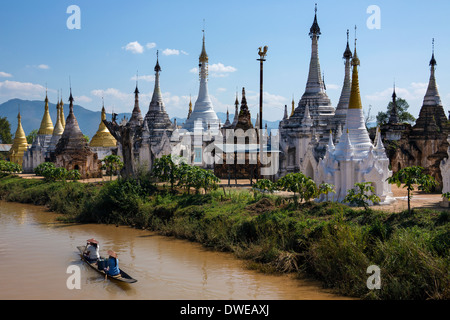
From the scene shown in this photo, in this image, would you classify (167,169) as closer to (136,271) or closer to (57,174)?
(136,271)

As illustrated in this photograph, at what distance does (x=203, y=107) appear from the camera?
4253 cm

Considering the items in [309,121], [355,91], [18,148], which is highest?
[355,91]

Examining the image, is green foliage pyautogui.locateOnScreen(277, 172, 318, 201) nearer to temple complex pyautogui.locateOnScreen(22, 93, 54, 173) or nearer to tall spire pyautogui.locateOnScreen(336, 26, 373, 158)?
tall spire pyautogui.locateOnScreen(336, 26, 373, 158)

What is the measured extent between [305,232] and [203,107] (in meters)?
28.6

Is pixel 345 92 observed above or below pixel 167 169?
above

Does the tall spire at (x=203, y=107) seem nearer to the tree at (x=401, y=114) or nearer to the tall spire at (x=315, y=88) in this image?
the tall spire at (x=315, y=88)

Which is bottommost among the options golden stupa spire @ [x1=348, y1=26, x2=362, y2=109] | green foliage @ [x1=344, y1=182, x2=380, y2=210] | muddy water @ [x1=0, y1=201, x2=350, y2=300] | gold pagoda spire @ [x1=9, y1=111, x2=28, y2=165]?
muddy water @ [x1=0, y1=201, x2=350, y2=300]

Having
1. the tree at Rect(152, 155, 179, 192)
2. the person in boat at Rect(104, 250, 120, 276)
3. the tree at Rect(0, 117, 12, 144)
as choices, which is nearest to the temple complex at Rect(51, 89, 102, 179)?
the tree at Rect(152, 155, 179, 192)

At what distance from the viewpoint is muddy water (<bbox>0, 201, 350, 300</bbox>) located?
1277cm

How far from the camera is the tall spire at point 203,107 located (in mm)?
41188

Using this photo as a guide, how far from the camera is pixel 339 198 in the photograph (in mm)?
20859

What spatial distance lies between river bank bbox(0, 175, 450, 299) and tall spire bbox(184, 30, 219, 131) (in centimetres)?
1767

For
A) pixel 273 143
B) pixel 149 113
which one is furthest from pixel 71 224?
pixel 149 113

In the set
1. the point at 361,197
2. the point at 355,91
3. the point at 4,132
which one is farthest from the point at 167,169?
the point at 4,132
